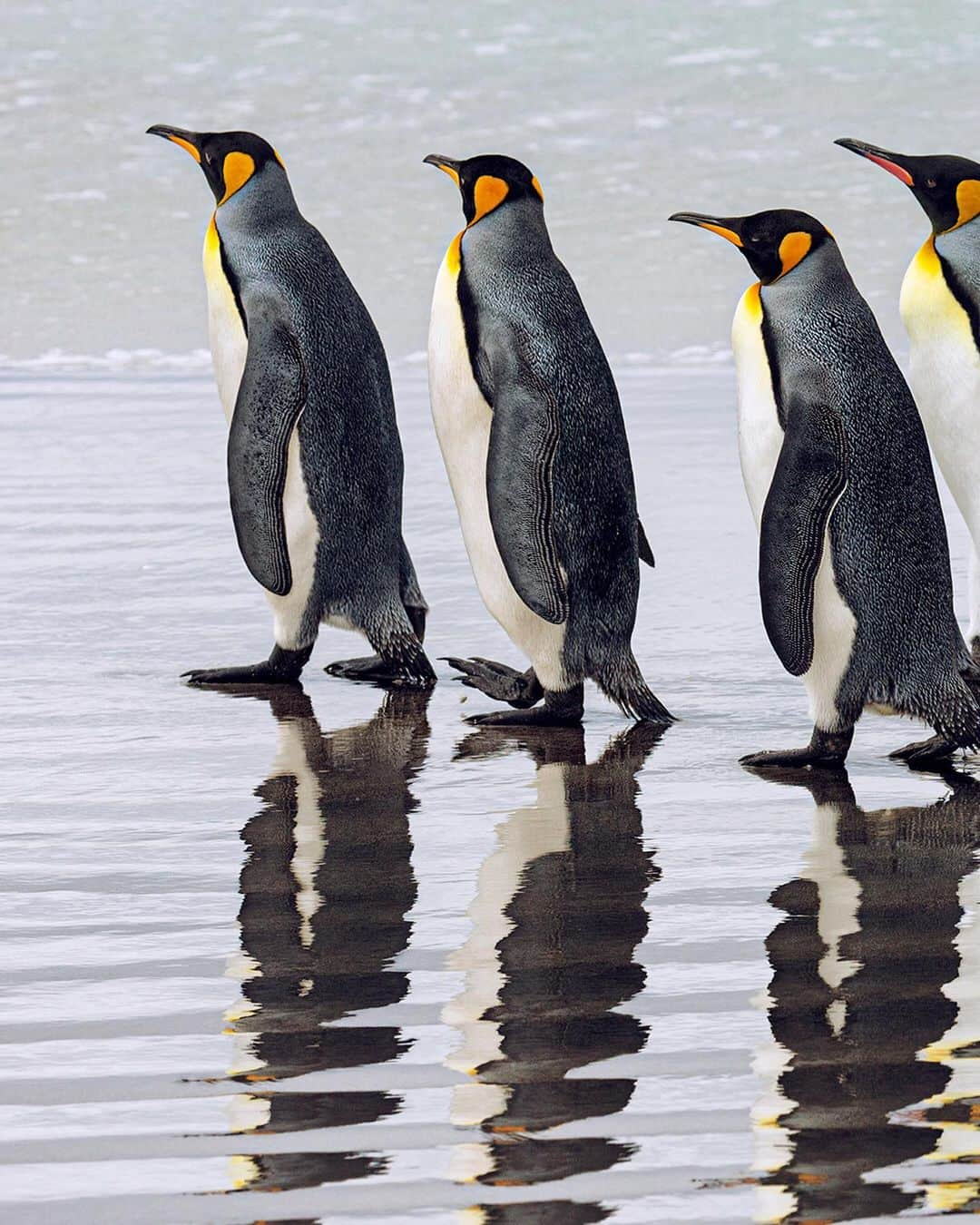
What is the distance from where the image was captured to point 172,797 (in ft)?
11.0

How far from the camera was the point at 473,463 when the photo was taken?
4027 millimetres

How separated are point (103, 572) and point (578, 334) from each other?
7.49ft

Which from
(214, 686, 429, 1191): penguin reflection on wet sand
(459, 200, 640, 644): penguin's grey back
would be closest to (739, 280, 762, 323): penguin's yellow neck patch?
(459, 200, 640, 644): penguin's grey back

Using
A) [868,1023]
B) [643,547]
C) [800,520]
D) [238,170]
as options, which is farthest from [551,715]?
[868,1023]

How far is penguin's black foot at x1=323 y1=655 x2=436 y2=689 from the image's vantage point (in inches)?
174

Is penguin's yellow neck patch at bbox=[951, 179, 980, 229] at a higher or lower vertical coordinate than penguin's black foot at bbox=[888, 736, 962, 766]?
higher

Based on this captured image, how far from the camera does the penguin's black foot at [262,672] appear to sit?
437 cm

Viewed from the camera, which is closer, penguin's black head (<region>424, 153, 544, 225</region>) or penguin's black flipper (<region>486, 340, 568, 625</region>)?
penguin's black flipper (<region>486, 340, 568, 625</region>)

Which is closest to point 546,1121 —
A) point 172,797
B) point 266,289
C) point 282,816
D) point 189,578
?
point 282,816

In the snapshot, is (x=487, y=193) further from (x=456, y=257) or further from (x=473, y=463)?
(x=473, y=463)

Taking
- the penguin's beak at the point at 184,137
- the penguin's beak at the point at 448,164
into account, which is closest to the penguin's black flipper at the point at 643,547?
the penguin's beak at the point at 448,164

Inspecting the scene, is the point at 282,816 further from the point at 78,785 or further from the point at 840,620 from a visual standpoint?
the point at 840,620

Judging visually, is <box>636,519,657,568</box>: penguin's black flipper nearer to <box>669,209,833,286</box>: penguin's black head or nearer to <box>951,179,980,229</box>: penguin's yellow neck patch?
<box>669,209,833,286</box>: penguin's black head

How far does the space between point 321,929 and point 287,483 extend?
6.25ft
